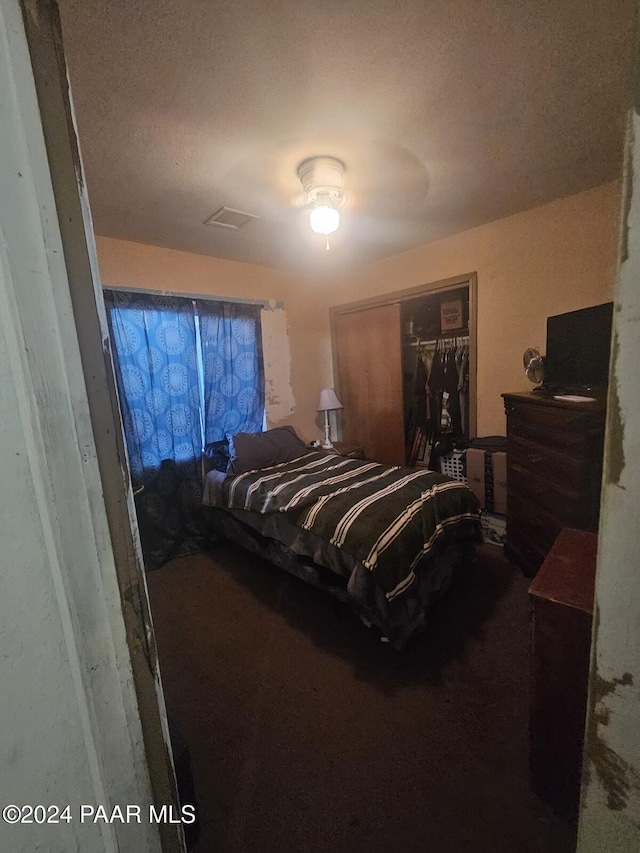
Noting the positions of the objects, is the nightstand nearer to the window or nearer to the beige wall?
the beige wall

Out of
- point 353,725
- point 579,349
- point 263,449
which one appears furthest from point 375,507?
point 579,349

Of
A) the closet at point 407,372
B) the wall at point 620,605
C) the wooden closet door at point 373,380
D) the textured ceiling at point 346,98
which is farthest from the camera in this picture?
the wooden closet door at point 373,380

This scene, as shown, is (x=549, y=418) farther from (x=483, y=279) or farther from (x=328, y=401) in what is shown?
(x=328, y=401)

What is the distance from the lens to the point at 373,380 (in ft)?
11.5

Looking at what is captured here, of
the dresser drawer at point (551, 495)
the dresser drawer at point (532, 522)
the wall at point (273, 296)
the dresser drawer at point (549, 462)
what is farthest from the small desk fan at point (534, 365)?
the wall at point (273, 296)

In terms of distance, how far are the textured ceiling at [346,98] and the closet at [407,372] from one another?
4.01 ft

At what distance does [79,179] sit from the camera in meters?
0.48

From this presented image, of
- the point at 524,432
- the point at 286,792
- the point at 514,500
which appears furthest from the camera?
the point at 514,500

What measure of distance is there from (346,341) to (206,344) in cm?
153

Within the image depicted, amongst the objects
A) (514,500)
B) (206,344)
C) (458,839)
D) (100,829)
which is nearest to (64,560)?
(100,829)

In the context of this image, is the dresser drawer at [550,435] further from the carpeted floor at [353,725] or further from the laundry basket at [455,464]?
the carpeted floor at [353,725]

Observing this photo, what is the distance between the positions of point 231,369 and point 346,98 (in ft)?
6.75

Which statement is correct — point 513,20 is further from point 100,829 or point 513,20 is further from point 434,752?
point 434,752

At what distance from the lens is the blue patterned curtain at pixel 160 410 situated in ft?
8.04
